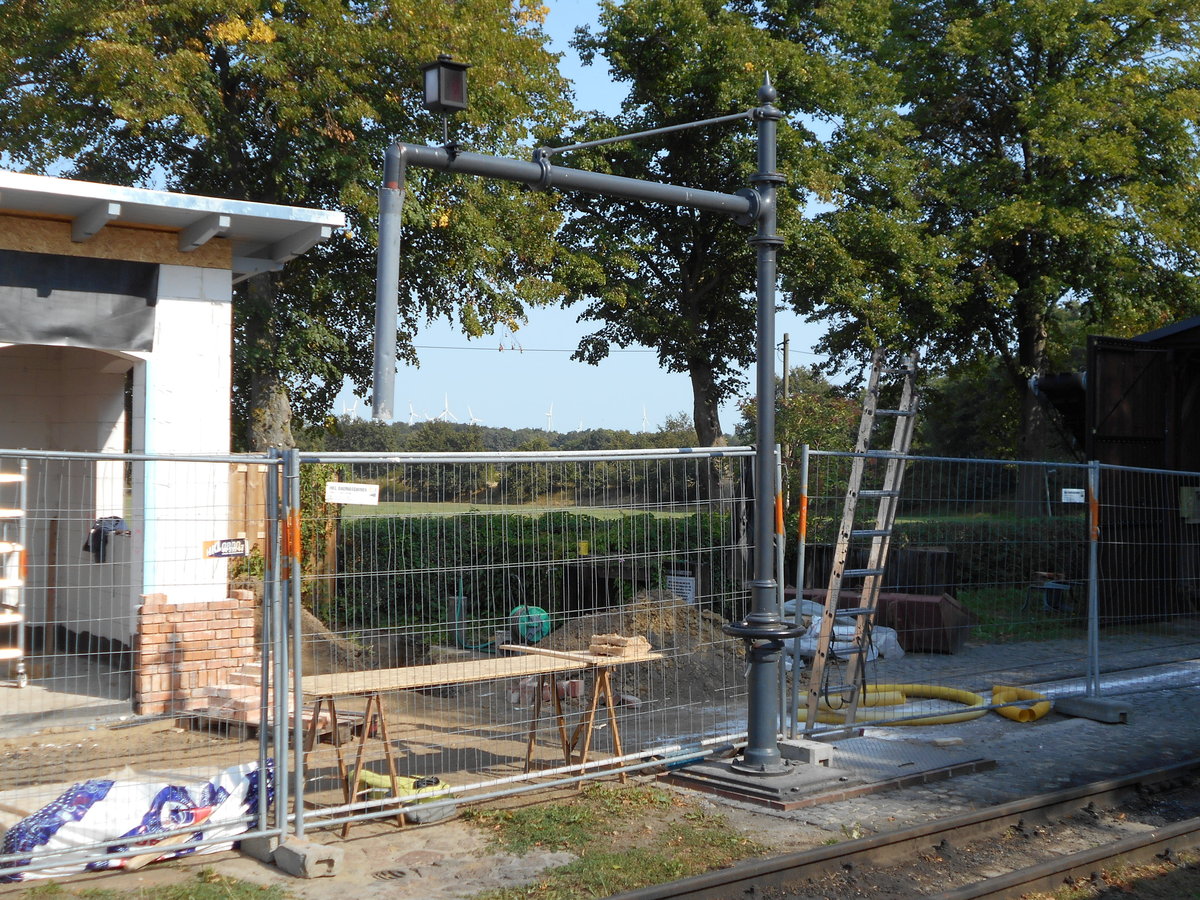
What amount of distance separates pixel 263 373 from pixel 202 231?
9.26 metres

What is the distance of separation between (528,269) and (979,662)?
1224cm

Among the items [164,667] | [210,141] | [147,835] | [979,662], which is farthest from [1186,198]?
[147,835]

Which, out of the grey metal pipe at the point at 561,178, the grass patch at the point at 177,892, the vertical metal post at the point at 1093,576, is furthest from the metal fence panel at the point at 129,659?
the vertical metal post at the point at 1093,576

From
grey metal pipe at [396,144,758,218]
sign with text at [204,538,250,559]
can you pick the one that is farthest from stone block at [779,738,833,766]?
sign with text at [204,538,250,559]

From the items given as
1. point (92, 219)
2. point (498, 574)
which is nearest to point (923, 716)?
point (498, 574)

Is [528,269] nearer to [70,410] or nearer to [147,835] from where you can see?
[70,410]

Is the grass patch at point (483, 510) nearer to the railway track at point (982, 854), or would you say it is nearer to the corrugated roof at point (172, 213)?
the railway track at point (982, 854)

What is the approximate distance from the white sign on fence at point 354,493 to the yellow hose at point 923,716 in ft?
15.9

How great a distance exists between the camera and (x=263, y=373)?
19.3 meters

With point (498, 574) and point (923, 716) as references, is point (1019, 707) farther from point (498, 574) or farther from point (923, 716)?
point (498, 574)

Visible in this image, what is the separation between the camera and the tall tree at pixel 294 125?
58.3 ft

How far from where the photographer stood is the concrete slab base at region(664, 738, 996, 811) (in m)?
7.52

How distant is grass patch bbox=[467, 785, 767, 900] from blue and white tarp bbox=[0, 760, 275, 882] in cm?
148

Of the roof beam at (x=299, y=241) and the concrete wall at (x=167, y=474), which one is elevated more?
the roof beam at (x=299, y=241)
